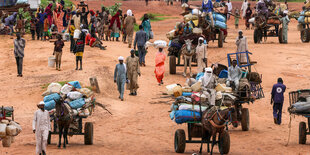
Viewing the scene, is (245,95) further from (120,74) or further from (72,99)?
(120,74)

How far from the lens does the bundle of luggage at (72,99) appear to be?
15320 mm

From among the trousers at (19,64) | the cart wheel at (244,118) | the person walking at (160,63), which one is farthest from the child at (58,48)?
the cart wheel at (244,118)

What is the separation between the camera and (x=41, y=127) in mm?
13984

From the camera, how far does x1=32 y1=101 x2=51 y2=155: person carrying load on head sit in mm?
13883

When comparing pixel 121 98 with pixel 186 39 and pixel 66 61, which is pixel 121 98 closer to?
pixel 186 39

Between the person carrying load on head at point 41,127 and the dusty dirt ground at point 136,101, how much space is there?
42cm

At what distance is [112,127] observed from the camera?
1831cm

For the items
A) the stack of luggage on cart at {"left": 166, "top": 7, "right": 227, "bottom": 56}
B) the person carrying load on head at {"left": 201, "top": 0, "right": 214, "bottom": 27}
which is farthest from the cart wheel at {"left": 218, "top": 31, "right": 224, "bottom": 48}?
the stack of luggage on cart at {"left": 166, "top": 7, "right": 227, "bottom": 56}

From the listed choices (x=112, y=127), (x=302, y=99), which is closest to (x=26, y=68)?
(x=112, y=127)

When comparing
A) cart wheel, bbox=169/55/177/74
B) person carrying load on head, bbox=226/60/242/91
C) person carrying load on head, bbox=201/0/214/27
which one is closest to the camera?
person carrying load on head, bbox=226/60/242/91

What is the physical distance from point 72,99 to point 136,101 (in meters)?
6.72

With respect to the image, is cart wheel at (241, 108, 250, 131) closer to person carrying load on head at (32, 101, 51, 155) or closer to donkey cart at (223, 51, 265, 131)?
donkey cart at (223, 51, 265, 131)

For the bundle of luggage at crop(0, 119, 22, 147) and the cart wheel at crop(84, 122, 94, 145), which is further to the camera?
the cart wheel at crop(84, 122, 94, 145)

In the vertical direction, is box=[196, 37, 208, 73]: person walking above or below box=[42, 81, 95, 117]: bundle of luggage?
above
